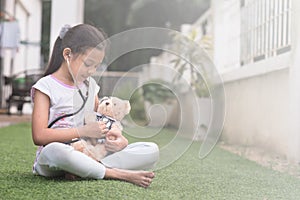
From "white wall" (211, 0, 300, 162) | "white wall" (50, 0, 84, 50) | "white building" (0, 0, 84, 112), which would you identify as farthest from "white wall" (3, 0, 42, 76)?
"white wall" (211, 0, 300, 162)

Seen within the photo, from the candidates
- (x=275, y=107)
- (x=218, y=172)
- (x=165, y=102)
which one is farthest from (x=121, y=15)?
(x=218, y=172)

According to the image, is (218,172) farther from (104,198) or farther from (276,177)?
(104,198)

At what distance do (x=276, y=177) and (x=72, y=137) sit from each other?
0.96 metres

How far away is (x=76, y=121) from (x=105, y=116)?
91 millimetres

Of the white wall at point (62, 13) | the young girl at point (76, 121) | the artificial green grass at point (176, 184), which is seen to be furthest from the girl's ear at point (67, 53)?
the white wall at point (62, 13)

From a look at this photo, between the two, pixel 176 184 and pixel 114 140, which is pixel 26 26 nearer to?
pixel 176 184

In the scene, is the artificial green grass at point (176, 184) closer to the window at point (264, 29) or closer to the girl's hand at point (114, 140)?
the girl's hand at point (114, 140)

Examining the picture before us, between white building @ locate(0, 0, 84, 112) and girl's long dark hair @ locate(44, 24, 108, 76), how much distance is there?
3.34 meters

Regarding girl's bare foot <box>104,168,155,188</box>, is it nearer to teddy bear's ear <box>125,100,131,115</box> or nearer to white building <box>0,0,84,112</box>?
teddy bear's ear <box>125,100,131,115</box>

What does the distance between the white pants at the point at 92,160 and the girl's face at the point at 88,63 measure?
0.72 feet

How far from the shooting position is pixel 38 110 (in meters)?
1.78

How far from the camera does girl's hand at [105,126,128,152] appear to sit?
1683 millimetres

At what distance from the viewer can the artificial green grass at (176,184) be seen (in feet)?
5.45

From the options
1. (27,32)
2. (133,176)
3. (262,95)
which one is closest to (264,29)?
(262,95)
